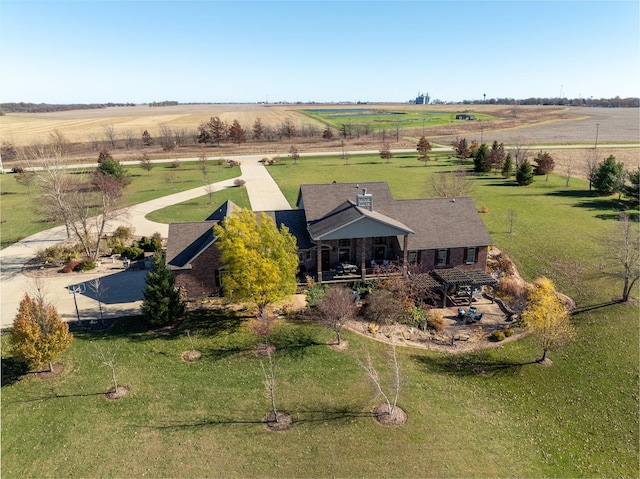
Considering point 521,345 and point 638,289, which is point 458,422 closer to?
point 521,345

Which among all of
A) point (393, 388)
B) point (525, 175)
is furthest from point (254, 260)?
point (525, 175)

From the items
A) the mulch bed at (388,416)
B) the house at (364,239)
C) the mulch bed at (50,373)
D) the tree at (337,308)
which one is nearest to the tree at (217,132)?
the house at (364,239)

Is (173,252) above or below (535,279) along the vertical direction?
above

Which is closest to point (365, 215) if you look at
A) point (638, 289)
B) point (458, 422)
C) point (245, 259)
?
point (245, 259)

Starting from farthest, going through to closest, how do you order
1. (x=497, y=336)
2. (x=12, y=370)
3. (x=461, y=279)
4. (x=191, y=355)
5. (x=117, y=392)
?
(x=461, y=279), (x=497, y=336), (x=191, y=355), (x=12, y=370), (x=117, y=392)

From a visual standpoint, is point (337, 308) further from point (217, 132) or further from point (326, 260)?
point (217, 132)

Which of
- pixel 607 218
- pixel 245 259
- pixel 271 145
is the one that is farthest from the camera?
pixel 271 145
